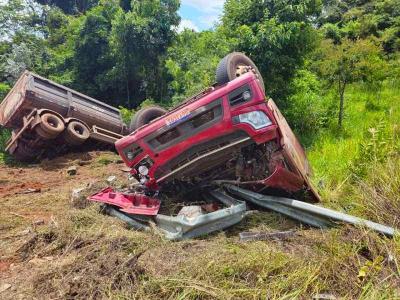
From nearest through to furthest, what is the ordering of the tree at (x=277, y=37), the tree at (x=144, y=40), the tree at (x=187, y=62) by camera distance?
1. the tree at (x=277, y=37)
2. the tree at (x=187, y=62)
3. the tree at (x=144, y=40)

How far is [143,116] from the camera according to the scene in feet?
18.0

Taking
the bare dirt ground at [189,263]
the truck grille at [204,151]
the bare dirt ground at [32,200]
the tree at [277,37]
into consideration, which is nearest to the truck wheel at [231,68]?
the truck grille at [204,151]

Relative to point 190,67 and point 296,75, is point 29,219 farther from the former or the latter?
point 190,67

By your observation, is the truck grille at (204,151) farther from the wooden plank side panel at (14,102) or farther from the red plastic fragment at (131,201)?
the wooden plank side panel at (14,102)

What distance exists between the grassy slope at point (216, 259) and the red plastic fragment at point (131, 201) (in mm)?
167

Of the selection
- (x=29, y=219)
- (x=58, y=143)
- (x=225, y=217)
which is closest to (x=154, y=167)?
(x=225, y=217)

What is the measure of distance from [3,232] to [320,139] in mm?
5917

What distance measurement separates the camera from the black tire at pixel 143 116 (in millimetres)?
5438

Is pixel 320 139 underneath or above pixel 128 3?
underneath

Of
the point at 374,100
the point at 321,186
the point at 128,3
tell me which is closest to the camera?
the point at 321,186

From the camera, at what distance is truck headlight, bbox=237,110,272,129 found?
408 cm

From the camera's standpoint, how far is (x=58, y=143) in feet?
30.2

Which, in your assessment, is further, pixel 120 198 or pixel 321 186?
pixel 321 186

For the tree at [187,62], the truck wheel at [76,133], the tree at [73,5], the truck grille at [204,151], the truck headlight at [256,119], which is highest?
the tree at [73,5]
